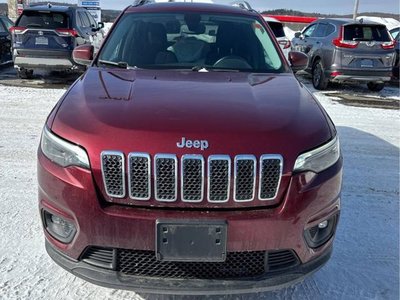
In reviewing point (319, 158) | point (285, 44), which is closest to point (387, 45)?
point (285, 44)

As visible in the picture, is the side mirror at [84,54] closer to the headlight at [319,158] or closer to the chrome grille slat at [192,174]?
the chrome grille slat at [192,174]

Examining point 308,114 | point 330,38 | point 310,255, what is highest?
point 308,114

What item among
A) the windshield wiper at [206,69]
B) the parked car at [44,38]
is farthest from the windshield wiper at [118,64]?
the parked car at [44,38]

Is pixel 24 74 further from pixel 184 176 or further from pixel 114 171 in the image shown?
pixel 184 176

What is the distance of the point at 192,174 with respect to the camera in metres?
2.13

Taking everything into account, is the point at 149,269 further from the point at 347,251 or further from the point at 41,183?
the point at 347,251

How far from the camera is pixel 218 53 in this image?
12.3ft

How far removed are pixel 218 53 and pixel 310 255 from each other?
2002 millimetres

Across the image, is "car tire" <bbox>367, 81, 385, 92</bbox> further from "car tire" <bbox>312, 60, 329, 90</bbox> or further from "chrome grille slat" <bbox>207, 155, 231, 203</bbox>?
"chrome grille slat" <bbox>207, 155, 231, 203</bbox>

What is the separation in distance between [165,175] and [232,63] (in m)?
1.80

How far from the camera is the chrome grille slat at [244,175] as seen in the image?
214 cm

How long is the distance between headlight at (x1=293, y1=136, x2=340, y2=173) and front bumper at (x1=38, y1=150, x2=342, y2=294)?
0.05 metres

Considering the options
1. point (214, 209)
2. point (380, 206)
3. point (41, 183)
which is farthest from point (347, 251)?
point (41, 183)

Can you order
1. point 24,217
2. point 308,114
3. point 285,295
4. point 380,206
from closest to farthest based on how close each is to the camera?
point 308,114 < point 285,295 < point 24,217 < point 380,206
